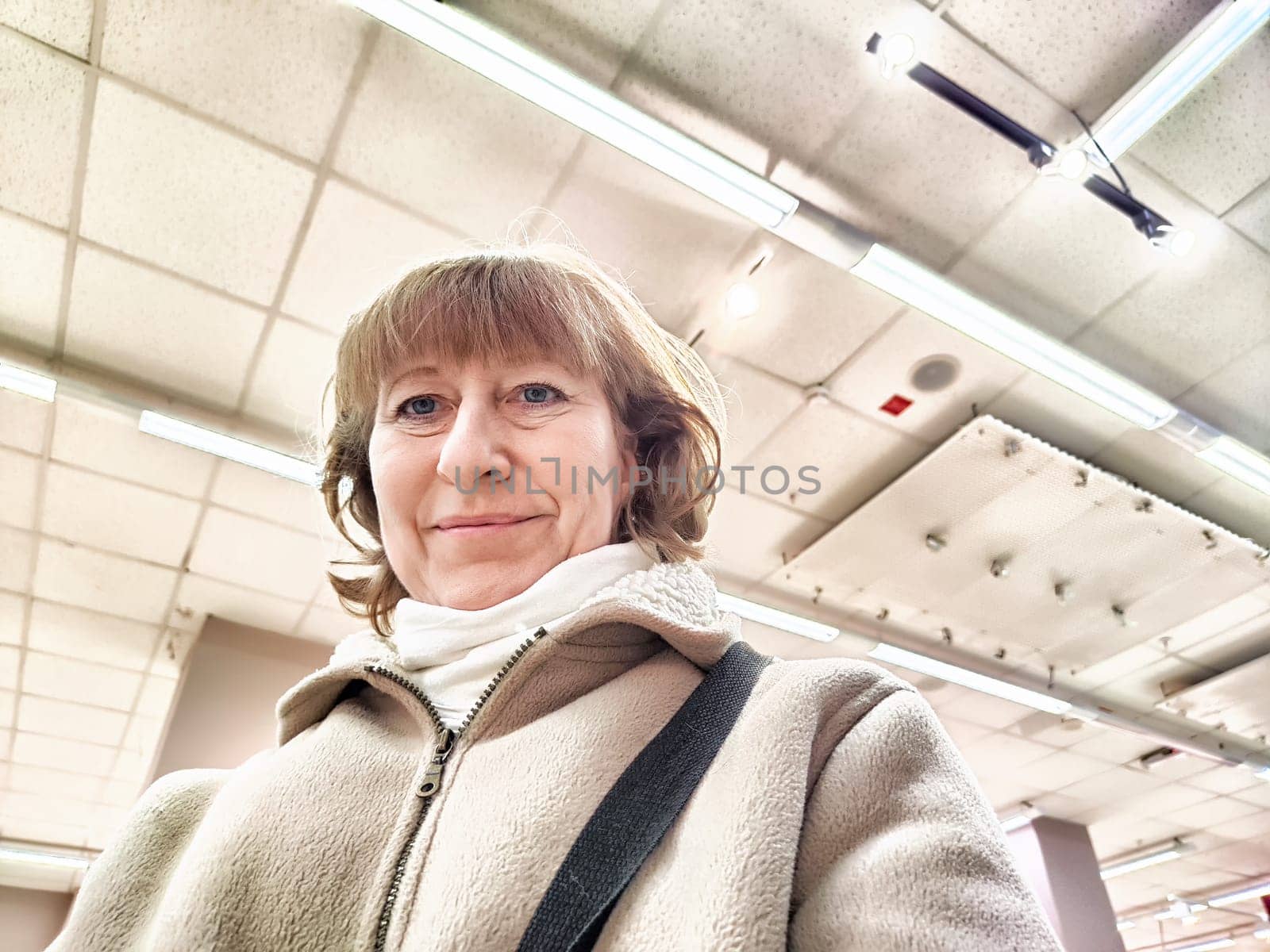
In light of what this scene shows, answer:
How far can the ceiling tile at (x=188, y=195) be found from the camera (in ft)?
8.00

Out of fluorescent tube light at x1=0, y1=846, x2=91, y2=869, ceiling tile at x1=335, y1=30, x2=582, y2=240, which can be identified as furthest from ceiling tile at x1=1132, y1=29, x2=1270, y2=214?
fluorescent tube light at x1=0, y1=846, x2=91, y2=869

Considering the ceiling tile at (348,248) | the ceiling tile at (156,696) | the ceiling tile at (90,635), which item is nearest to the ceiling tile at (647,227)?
the ceiling tile at (348,248)

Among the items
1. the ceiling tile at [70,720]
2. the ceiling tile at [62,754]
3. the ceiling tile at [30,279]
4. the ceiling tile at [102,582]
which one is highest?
the ceiling tile at [30,279]

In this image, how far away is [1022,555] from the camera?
158 inches

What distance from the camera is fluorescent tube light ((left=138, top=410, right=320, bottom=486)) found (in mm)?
3393

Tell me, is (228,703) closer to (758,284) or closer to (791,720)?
(758,284)

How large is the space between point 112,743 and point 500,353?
7.40 metres

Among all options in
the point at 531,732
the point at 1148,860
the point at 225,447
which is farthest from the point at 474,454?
the point at 1148,860

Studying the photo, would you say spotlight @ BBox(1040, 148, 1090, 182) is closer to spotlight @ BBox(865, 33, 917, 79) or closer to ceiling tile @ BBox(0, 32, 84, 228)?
spotlight @ BBox(865, 33, 917, 79)

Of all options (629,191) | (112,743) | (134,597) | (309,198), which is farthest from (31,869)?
(629,191)

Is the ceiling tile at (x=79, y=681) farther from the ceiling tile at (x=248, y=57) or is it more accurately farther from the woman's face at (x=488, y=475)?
the woman's face at (x=488, y=475)

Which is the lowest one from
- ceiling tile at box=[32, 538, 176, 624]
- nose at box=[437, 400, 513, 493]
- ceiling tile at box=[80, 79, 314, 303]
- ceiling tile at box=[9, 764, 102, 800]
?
nose at box=[437, 400, 513, 493]

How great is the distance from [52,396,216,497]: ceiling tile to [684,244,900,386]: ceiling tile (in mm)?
2576

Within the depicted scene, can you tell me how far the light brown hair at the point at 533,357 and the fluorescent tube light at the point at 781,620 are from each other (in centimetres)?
363
